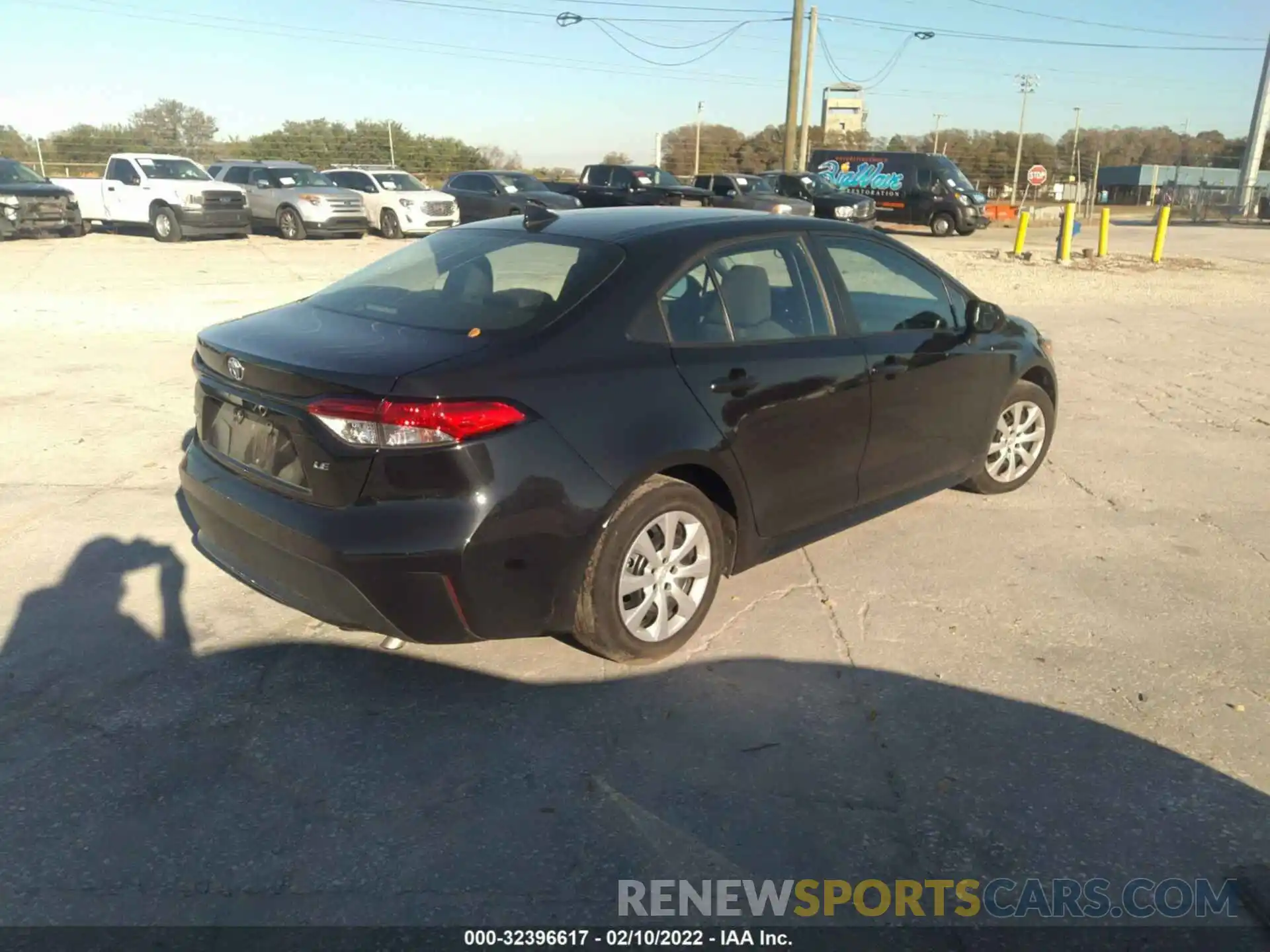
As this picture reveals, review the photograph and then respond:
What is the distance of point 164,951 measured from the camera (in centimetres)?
238

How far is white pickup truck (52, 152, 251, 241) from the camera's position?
21469mm

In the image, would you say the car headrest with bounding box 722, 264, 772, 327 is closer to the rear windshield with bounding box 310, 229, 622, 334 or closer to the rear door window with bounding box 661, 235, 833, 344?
the rear door window with bounding box 661, 235, 833, 344

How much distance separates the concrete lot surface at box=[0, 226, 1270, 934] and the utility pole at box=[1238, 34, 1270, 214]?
39.8m

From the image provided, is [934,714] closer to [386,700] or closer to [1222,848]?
[1222,848]

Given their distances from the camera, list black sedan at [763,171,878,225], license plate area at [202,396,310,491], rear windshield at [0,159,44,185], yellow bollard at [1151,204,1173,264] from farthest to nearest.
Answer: black sedan at [763,171,878,225]
rear windshield at [0,159,44,185]
yellow bollard at [1151,204,1173,264]
license plate area at [202,396,310,491]

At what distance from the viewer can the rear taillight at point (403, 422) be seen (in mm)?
3051

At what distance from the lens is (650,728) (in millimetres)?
3367

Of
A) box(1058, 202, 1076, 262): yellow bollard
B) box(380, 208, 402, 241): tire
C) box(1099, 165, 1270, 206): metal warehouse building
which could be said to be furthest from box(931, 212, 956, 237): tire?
box(1099, 165, 1270, 206): metal warehouse building

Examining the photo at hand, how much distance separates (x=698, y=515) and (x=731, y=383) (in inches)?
21.0

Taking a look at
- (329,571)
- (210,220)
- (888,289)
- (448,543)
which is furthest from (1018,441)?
(210,220)

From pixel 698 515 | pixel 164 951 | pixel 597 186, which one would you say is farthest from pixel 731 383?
pixel 597 186

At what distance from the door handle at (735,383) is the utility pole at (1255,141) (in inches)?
1665

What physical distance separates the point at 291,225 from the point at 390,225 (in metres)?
2.30

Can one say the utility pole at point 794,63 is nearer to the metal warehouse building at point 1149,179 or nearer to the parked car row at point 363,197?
the parked car row at point 363,197
